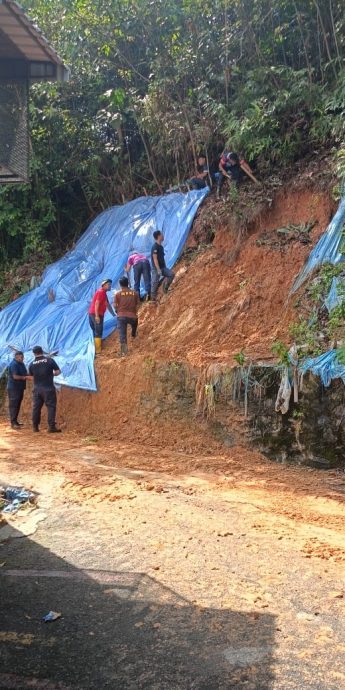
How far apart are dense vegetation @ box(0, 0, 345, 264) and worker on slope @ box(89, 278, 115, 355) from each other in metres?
4.59

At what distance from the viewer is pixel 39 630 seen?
12.9ft

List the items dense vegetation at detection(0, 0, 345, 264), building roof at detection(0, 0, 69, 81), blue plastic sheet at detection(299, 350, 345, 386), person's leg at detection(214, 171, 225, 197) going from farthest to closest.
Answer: person's leg at detection(214, 171, 225, 197) < dense vegetation at detection(0, 0, 345, 264) < blue plastic sheet at detection(299, 350, 345, 386) < building roof at detection(0, 0, 69, 81)

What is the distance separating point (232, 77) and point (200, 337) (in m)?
7.51

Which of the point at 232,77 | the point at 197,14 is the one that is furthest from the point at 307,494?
the point at 197,14

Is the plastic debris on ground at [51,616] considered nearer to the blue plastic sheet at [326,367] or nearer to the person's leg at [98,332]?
the blue plastic sheet at [326,367]

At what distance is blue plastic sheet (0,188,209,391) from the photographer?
12.4 meters

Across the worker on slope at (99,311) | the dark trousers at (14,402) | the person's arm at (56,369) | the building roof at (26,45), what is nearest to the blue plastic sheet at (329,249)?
the worker on slope at (99,311)

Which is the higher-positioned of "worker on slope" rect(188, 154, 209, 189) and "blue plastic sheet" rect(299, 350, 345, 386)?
"worker on slope" rect(188, 154, 209, 189)

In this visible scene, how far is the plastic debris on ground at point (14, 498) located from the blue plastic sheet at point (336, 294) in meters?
5.32

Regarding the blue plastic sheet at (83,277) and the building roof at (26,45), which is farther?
the blue plastic sheet at (83,277)

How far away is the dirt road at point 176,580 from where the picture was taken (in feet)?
11.4

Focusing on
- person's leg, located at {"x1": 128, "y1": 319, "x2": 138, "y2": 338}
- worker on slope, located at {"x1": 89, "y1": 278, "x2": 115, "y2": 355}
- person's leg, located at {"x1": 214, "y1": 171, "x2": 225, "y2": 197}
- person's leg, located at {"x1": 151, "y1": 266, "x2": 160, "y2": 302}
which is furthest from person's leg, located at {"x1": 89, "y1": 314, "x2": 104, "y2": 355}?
person's leg, located at {"x1": 214, "y1": 171, "x2": 225, "y2": 197}

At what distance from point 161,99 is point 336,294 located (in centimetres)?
840

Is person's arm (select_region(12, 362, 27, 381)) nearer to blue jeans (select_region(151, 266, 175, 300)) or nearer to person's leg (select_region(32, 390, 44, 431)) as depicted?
person's leg (select_region(32, 390, 44, 431))
